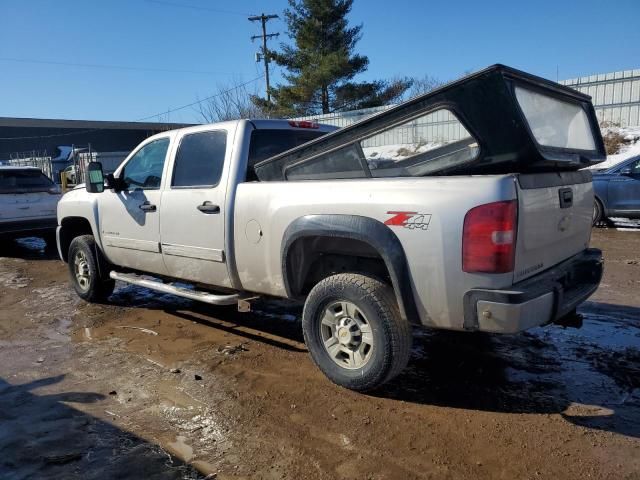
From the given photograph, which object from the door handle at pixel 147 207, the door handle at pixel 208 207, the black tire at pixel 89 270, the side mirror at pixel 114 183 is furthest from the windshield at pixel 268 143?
the black tire at pixel 89 270

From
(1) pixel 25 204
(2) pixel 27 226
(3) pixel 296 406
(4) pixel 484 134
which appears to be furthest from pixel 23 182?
(4) pixel 484 134

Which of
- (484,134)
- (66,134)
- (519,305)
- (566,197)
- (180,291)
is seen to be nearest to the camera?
(519,305)

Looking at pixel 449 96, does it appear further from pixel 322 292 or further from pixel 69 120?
pixel 69 120

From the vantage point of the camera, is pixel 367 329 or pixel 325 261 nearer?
pixel 367 329

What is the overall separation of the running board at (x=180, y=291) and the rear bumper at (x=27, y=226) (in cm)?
541

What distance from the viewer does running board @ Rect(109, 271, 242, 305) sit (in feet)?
14.4

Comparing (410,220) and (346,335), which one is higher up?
(410,220)

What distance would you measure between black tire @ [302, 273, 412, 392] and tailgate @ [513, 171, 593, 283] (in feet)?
2.71

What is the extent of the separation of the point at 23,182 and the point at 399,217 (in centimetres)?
973

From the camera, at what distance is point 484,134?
10.2 ft

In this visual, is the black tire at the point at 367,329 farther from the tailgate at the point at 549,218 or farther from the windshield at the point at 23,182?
the windshield at the point at 23,182

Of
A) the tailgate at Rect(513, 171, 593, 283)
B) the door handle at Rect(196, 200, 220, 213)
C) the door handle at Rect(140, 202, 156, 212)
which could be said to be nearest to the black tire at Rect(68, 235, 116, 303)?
the door handle at Rect(140, 202, 156, 212)

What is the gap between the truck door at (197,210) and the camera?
443 cm

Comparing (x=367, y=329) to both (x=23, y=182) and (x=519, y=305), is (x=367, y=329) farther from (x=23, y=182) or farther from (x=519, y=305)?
(x=23, y=182)
